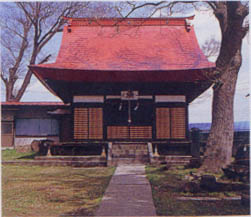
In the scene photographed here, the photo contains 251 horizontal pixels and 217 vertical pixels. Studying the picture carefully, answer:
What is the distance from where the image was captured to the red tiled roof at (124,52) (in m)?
12.6

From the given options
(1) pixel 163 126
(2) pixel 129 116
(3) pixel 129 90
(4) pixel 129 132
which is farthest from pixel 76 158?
(1) pixel 163 126

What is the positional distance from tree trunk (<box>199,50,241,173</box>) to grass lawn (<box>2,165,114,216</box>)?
3246mm

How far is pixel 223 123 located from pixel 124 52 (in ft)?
24.7

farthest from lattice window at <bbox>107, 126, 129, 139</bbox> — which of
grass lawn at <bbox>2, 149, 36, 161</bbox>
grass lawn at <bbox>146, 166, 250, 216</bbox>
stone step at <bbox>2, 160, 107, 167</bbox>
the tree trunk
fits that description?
grass lawn at <bbox>146, 166, 250, 216</bbox>

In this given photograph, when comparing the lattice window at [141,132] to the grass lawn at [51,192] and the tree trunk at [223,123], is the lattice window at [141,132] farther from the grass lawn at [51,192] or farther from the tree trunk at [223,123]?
the tree trunk at [223,123]

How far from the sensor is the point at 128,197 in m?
6.17

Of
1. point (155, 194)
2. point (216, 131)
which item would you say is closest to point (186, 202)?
point (155, 194)

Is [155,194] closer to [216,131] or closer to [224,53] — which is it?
[216,131]

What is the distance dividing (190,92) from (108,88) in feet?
13.0

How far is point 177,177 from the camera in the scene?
876 centimetres

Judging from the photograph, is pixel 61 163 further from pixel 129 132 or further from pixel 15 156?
pixel 15 156

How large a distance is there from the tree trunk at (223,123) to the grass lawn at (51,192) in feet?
10.6

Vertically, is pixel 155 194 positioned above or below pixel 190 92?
below

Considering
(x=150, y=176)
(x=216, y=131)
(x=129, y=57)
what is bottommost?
(x=150, y=176)
